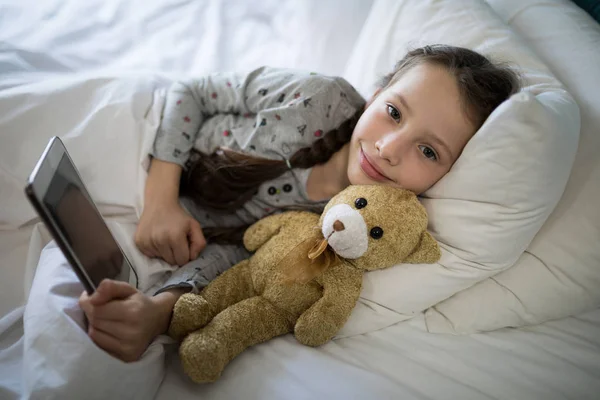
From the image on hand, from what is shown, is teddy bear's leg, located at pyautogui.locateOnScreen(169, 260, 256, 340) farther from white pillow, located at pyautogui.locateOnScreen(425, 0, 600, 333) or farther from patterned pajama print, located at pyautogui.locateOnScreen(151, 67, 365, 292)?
white pillow, located at pyautogui.locateOnScreen(425, 0, 600, 333)

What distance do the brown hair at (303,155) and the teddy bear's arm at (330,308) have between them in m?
0.27

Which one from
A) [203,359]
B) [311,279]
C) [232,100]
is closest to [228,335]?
[203,359]

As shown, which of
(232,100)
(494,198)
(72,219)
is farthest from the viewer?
(232,100)

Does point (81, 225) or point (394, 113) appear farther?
point (394, 113)

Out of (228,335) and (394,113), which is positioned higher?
(394,113)

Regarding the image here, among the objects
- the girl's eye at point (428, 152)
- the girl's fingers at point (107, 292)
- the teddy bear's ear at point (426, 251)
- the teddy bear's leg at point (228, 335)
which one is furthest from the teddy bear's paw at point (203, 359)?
the girl's eye at point (428, 152)

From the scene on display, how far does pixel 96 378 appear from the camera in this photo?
0.56 m

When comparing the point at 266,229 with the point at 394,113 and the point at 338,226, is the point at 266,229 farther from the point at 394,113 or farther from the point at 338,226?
the point at 394,113

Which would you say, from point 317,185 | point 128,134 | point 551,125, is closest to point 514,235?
point 551,125

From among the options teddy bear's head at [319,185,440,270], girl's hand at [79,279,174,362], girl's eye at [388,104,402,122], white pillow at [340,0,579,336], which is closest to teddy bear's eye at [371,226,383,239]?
teddy bear's head at [319,185,440,270]

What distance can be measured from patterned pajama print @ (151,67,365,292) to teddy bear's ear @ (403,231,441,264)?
9.0 inches

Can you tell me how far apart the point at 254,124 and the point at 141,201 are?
0.28m

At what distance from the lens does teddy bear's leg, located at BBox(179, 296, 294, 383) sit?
612 mm

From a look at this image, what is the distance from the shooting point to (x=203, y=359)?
1.99ft
